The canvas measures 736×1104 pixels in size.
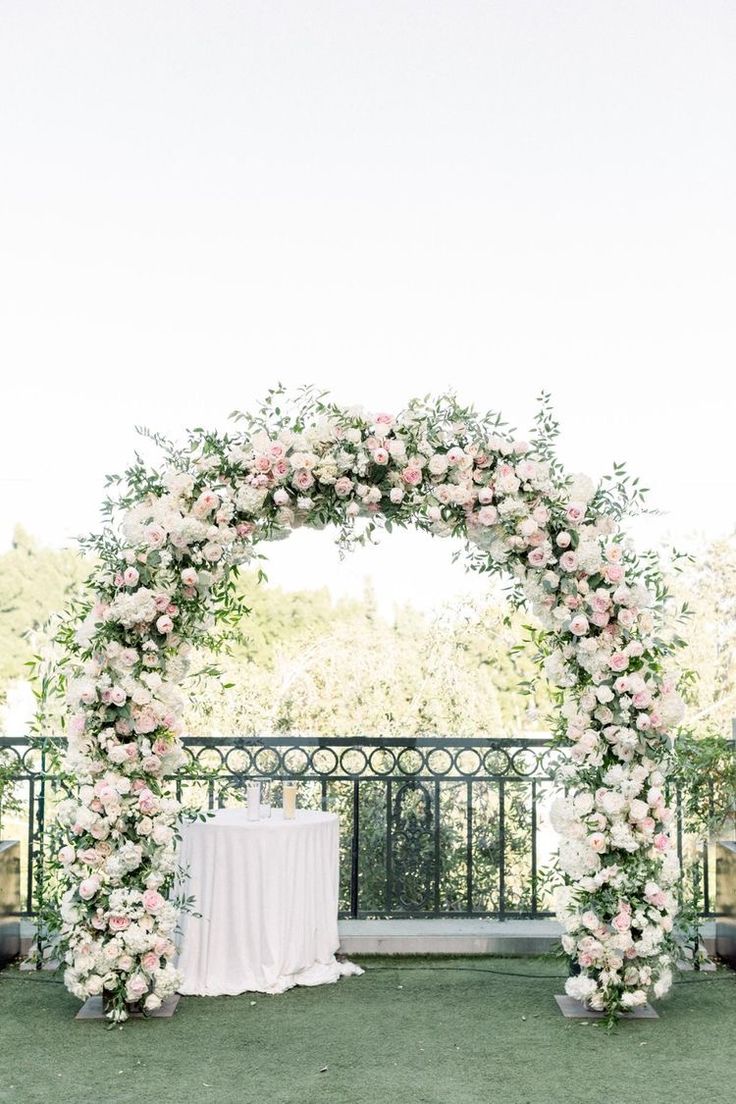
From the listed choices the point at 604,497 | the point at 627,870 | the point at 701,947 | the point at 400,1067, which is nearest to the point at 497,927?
the point at 701,947

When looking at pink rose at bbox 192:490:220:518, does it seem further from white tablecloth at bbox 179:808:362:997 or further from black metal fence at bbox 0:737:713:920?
white tablecloth at bbox 179:808:362:997

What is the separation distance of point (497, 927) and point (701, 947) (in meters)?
1.10

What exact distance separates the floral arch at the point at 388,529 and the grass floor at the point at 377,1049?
0.87 feet

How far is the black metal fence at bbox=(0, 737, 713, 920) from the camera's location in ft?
21.1

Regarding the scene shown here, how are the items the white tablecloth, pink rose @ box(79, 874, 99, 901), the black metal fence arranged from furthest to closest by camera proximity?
the black metal fence → the white tablecloth → pink rose @ box(79, 874, 99, 901)

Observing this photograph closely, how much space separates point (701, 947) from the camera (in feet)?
20.8

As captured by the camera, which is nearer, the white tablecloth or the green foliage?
the white tablecloth

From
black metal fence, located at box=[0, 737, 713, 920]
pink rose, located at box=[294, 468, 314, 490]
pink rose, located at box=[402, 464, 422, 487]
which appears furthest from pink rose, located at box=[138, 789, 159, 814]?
pink rose, located at box=[402, 464, 422, 487]

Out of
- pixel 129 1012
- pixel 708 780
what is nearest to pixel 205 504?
pixel 129 1012

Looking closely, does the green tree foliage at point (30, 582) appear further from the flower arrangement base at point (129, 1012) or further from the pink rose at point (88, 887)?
the pink rose at point (88, 887)

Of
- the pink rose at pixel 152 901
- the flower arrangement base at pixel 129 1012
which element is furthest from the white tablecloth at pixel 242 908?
the pink rose at pixel 152 901

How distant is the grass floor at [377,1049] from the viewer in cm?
425

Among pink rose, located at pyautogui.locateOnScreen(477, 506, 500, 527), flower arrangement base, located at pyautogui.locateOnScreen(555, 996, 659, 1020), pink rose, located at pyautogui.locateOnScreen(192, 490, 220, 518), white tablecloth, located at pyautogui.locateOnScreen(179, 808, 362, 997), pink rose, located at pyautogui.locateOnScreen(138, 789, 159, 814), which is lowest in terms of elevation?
flower arrangement base, located at pyautogui.locateOnScreen(555, 996, 659, 1020)

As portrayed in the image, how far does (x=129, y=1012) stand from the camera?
5219 millimetres
